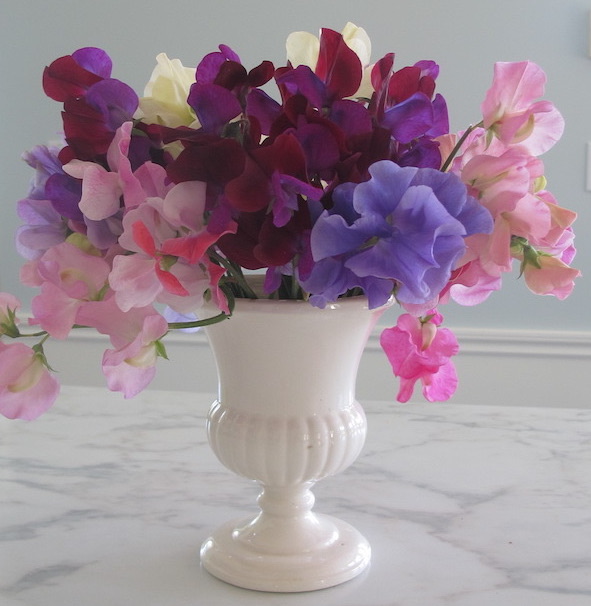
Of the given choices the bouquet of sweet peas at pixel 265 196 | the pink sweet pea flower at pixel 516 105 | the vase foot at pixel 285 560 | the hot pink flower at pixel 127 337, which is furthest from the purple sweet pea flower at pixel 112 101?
the vase foot at pixel 285 560

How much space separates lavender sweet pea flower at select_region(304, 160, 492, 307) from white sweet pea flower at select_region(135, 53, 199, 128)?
5.3 inches

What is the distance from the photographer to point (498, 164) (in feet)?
1.86

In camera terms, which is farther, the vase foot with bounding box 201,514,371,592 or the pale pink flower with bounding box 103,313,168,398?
the vase foot with bounding box 201,514,371,592

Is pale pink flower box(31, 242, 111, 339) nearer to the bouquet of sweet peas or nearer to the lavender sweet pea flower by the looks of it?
the bouquet of sweet peas

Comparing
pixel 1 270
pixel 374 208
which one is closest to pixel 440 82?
pixel 1 270

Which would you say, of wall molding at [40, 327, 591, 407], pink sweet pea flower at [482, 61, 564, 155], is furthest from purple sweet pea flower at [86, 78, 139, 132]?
wall molding at [40, 327, 591, 407]

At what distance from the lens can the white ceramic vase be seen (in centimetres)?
64

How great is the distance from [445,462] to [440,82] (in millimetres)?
1150

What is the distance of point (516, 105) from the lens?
58 centimetres

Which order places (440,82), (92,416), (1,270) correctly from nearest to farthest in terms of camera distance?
1. (92,416)
2. (440,82)
3. (1,270)

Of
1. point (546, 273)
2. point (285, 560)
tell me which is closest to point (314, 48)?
point (546, 273)

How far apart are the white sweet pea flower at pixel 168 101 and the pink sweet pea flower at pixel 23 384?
0.17 meters

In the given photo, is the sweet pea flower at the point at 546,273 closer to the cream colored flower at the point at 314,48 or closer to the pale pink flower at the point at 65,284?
the cream colored flower at the point at 314,48

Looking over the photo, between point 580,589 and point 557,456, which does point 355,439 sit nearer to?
point 580,589
